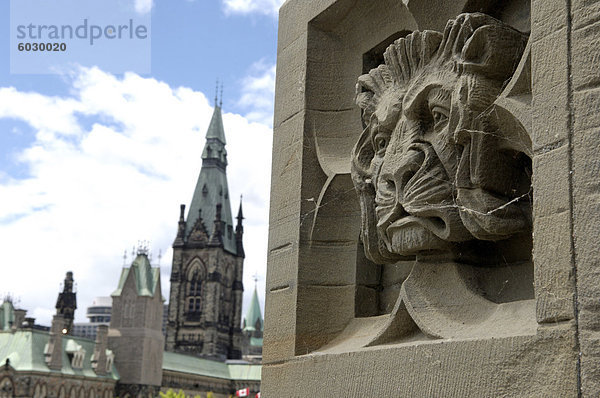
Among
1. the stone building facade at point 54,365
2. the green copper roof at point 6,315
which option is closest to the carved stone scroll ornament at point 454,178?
the stone building facade at point 54,365

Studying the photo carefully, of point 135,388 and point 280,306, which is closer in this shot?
point 280,306

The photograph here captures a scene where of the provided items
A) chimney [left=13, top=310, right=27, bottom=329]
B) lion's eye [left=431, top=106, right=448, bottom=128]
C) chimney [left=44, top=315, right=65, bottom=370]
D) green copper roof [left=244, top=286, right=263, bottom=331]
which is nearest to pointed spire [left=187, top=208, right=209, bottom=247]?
chimney [left=13, top=310, right=27, bottom=329]

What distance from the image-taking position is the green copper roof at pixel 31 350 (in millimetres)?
46719

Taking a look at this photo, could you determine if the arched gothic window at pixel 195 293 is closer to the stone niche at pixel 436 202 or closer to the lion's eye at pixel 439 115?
the stone niche at pixel 436 202

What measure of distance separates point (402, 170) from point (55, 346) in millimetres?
49793

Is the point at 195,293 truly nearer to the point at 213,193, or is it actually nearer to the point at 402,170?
the point at 213,193

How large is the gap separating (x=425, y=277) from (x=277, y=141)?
1183 mm

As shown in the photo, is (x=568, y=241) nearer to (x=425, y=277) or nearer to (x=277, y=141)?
(x=425, y=277)

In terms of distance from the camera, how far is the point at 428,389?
7.09ft

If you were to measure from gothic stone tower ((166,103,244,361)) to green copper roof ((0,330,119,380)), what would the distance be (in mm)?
24097

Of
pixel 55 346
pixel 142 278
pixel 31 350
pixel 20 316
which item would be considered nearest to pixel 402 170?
pixel 31 350

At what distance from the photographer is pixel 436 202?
91.2 inches

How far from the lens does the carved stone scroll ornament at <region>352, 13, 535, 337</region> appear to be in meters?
2.19

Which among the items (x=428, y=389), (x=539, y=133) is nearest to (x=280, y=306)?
A: (x=428, y=389)
